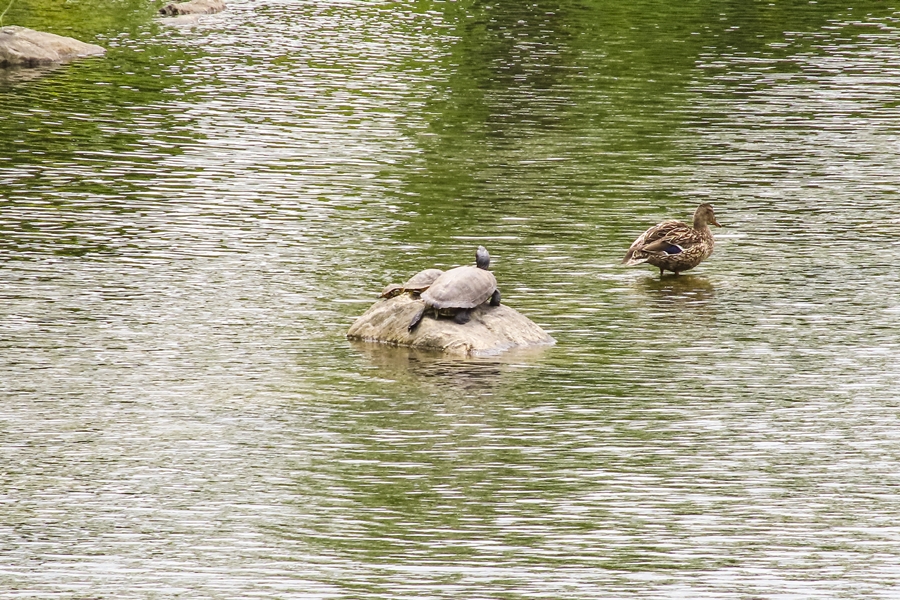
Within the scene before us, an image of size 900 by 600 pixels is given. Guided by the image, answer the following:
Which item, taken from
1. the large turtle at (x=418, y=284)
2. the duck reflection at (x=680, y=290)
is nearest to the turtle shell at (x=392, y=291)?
the large turtle at (x=418, y=284)

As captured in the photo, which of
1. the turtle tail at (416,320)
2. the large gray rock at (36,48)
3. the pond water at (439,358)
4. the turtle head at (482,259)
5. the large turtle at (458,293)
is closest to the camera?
the pond water at (439,358)

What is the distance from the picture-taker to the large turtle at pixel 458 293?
1753 centimetres

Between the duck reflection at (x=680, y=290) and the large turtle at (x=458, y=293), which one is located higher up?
the large turtle at (x=458, y=293)

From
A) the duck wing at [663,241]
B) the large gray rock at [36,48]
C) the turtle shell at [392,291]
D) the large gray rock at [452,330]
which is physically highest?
the turtle shell at [392,291]

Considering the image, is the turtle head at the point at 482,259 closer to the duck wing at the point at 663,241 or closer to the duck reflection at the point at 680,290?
the duck reflection at the point at 680,290

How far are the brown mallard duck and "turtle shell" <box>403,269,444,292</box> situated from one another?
4154mm

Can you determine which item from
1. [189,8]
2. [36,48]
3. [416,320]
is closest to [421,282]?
[416,320]

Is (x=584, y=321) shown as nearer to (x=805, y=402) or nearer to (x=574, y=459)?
(x=805, y=402)

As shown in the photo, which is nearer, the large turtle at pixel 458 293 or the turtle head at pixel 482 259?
the large turtle at pixel 458 293

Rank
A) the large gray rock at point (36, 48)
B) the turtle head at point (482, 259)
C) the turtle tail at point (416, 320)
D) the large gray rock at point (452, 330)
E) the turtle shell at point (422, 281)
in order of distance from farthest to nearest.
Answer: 1. the large gray rock at point (36, 48)
2. the turtle head at point (482, 259)
3. the turtle shell at point (422, 281)
4. the turtle tail at point (416, 320)
5. the large gray rock at point (452, 330)

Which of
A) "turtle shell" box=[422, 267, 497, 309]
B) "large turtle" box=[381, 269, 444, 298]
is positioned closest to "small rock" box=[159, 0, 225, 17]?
"large turtle" box=[381, 269, 444, 298]

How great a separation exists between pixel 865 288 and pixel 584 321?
4141 mm

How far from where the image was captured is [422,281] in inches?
717

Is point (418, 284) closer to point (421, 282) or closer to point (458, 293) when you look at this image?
point (421, 282)
